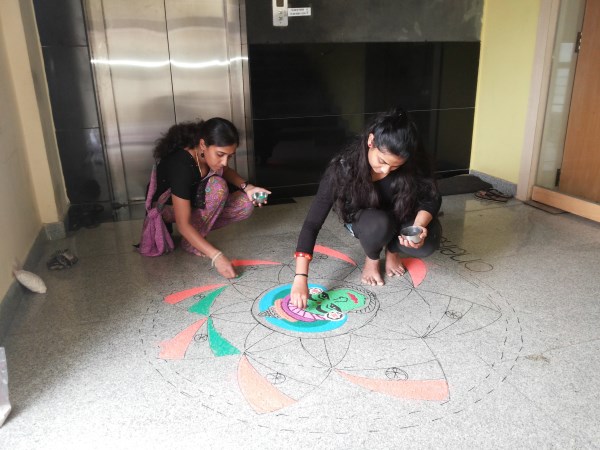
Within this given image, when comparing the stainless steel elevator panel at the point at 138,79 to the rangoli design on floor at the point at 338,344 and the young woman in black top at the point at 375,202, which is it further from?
the young woman in black top at the point at 375,202

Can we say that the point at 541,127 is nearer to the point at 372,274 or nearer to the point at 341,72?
the point at 341,72

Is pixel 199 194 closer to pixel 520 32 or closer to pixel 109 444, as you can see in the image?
pixel 109 444

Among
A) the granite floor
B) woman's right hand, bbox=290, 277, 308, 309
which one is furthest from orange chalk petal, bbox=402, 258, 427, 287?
woman's right hand, bbox=290, 277, 308, 309

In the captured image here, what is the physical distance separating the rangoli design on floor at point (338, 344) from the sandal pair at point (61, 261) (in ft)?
2.39

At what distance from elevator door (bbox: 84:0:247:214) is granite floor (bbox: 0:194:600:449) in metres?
1.10

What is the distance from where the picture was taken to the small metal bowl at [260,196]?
8.44 ft

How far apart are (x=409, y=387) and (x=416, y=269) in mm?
979

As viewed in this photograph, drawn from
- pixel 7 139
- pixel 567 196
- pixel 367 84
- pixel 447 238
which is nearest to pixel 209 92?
pixel 367 84

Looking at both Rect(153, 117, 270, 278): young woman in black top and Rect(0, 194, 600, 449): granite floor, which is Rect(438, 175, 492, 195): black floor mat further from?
Rect(153, 117, 270, 278): young woman in black top

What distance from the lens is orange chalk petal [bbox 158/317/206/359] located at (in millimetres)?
1769

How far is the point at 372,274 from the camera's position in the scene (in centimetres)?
234

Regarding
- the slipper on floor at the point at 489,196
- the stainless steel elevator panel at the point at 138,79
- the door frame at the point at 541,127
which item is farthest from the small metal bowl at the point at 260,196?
the door frame at the point at 541,127

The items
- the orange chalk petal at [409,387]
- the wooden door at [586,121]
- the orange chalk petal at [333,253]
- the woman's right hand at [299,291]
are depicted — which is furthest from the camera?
the wooden door at [586,121]

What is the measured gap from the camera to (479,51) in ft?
13.0
